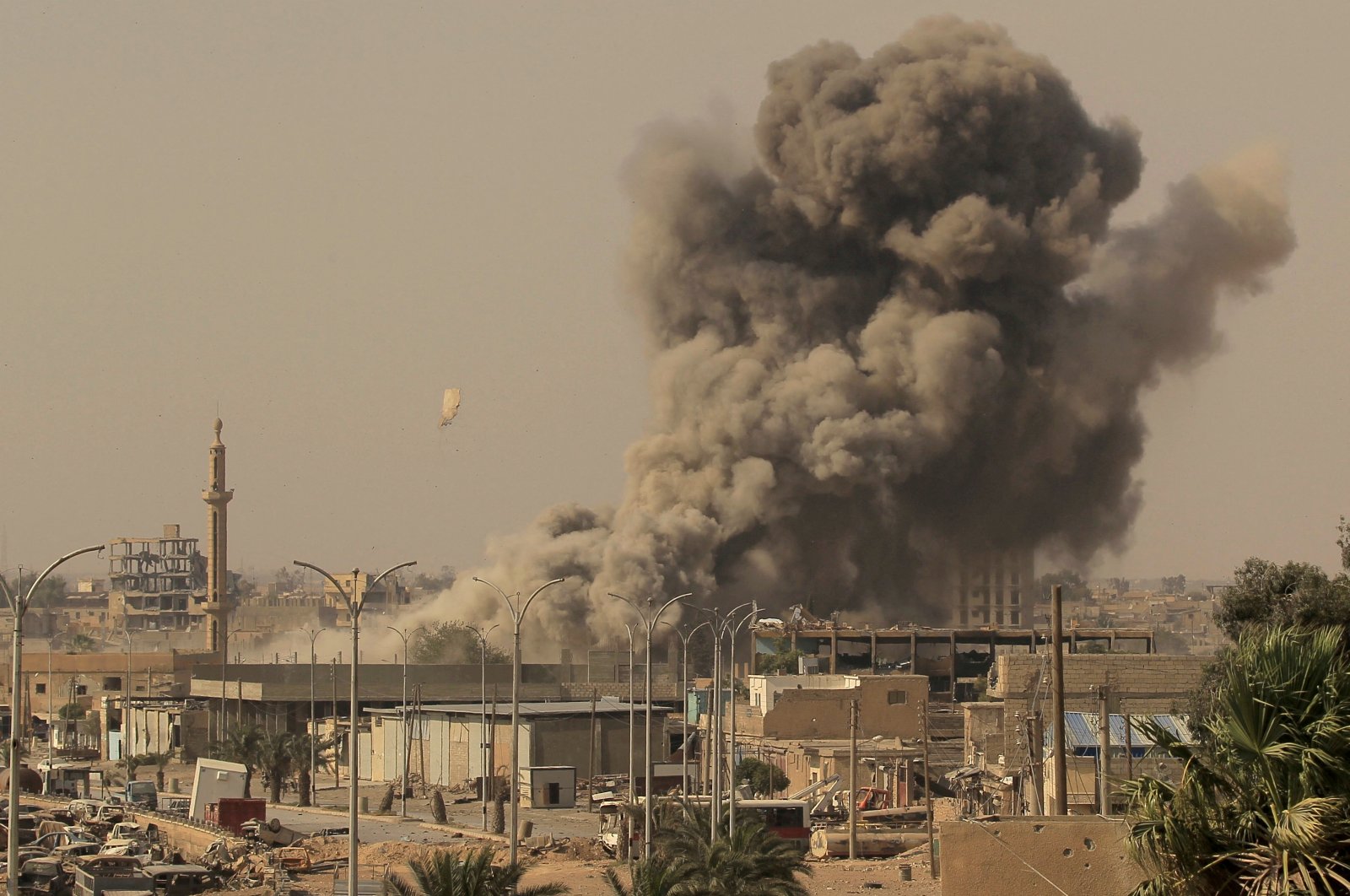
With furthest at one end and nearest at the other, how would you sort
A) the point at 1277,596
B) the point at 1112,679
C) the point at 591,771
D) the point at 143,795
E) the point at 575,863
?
the point at 591,771, the point at 143,795, the point at 1112,679, the point at 575,863, the point at 1277,596

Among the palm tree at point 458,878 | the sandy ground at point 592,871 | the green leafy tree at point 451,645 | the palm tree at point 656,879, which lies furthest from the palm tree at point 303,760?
the green leafy tree at point 451,645

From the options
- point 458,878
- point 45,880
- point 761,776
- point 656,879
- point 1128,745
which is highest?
point 1128,745

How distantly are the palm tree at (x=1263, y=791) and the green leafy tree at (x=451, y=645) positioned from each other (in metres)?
76.8

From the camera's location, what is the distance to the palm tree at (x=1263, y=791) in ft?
36.5

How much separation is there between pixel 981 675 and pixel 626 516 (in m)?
16.7

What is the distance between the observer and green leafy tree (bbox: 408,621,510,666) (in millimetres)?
88625

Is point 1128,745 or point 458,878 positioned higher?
point 1128,745

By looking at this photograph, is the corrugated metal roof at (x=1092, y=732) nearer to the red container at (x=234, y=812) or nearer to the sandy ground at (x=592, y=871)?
the sandy ground at (x=592, y=871)

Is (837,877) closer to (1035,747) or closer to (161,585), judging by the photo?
(1035,747)

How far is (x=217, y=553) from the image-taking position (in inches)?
3733

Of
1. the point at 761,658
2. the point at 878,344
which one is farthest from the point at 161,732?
the point at 878,344

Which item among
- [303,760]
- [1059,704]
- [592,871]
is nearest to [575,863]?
[592,871]

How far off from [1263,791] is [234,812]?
118 feet

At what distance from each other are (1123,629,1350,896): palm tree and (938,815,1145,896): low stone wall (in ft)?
18.3
